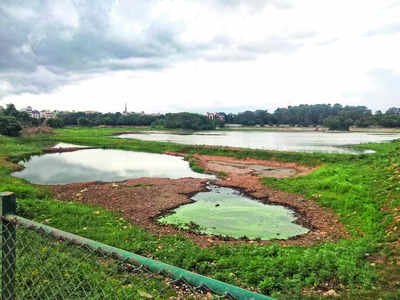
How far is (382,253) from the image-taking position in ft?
28.5

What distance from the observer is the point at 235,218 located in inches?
594

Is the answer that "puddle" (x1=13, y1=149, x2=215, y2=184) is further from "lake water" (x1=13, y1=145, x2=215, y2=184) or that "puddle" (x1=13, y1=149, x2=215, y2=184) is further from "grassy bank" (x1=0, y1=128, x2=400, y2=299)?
"grassy bank" (x1=0, y1=128, x2=400, y2=299)

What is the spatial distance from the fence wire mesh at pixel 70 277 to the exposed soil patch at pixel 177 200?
15.5 feet

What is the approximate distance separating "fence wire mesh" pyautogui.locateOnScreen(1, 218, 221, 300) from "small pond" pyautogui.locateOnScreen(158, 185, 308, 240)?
21.6ft

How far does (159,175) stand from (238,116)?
139402 millimetres

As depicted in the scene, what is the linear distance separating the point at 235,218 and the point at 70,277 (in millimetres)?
10160

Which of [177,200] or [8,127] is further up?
[8,127]

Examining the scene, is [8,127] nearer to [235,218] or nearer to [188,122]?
[235,218]

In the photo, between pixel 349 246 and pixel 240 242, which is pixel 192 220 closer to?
pixel 240 242

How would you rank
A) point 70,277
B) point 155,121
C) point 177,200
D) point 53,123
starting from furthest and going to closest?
1. point 155,121
2. point 53,123
3. point 177,200
4. point 70,277

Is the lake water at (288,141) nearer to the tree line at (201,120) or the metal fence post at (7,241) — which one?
the tree line at (201,120)

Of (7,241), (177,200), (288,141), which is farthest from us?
(288,141)

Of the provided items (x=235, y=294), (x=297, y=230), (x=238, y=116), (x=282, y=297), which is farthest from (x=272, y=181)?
(x=238, y=116)

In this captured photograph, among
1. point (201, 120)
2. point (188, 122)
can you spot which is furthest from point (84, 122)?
point (201, 120)
